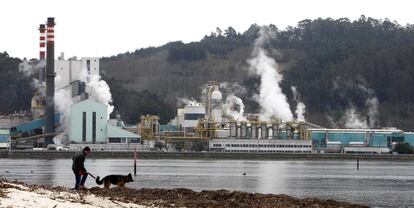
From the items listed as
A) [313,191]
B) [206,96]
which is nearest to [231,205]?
[313,191]

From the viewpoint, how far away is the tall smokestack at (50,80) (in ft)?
377

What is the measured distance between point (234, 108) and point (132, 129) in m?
22.7

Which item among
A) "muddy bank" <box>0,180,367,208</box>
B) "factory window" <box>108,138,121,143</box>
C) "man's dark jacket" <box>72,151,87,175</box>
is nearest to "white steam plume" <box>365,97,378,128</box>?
"factory window" <box>108,138,121,143</box>

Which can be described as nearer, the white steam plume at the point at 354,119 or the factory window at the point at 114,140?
the factory window at the point at 114,140

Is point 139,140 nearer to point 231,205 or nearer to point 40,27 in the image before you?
point 40,27

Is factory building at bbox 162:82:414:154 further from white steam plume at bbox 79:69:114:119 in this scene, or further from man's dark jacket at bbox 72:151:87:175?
man's dark jacket at bbox 72:151:87:175

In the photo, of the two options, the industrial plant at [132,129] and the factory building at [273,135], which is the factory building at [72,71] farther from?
the factory building at [273,135]

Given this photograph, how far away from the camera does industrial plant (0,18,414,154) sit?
117 meters

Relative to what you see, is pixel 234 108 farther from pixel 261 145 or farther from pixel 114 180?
pixel 114 180

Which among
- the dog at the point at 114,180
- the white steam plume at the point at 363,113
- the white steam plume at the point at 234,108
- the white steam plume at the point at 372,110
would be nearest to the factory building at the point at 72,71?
the white steam plume at the point at 234,108

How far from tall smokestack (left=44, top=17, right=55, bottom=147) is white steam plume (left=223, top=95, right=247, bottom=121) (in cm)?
2287

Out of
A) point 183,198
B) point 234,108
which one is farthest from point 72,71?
point 183,198

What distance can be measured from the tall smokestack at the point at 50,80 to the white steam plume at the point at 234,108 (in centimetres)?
2287

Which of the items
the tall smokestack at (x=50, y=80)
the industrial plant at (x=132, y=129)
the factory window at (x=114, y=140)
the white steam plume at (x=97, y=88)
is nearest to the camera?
the tall smokestack at (x=50, y=80)
